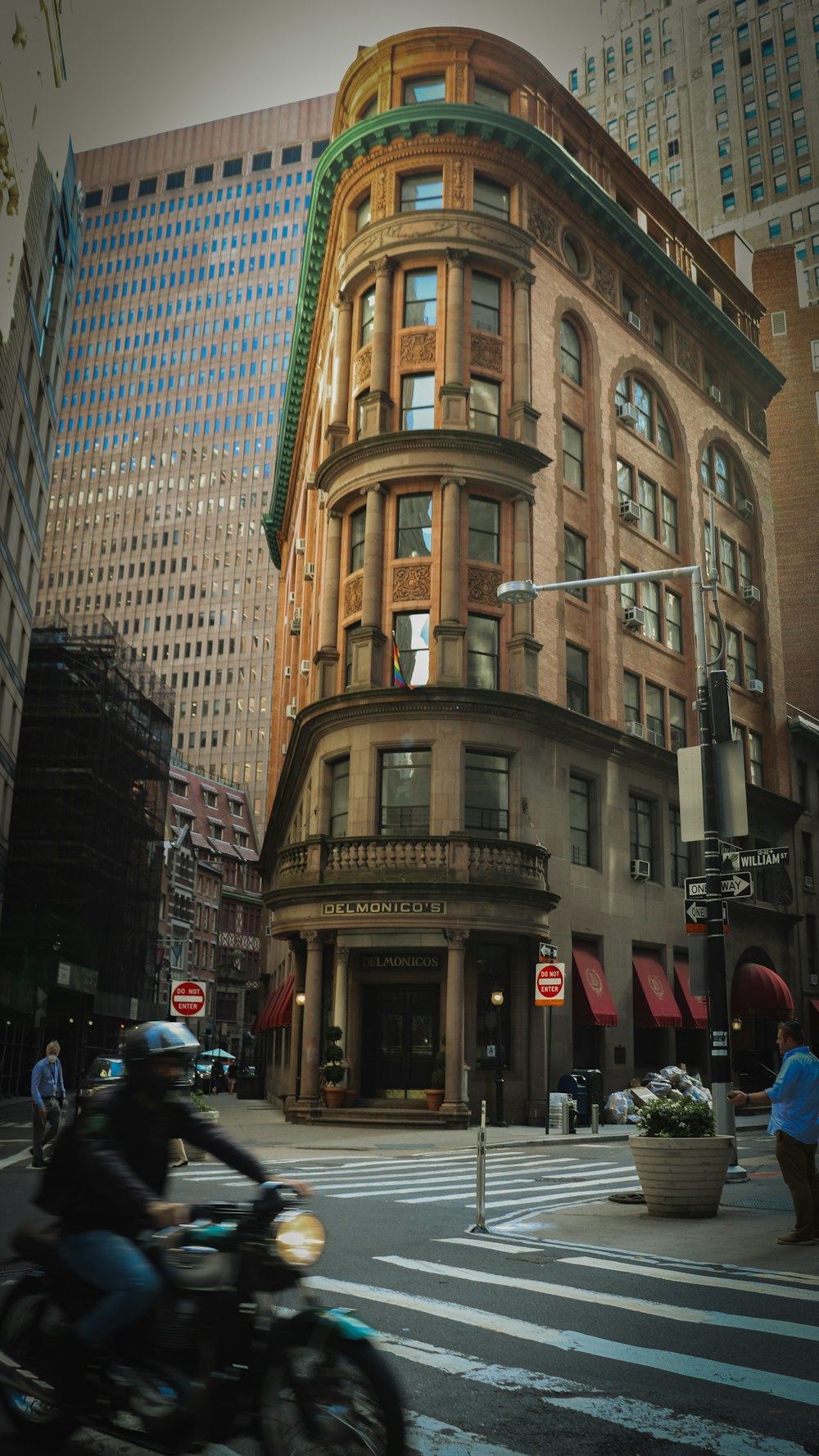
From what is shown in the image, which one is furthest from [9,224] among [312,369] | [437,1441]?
[312,369]

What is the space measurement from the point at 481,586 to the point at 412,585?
199 centimetres

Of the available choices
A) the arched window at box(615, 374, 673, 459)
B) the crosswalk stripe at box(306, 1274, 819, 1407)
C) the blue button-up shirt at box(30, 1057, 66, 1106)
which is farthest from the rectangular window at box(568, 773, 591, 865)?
the crosswalk stripe at box(306, 1274, 819, 1407)

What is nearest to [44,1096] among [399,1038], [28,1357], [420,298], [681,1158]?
[681,1158]

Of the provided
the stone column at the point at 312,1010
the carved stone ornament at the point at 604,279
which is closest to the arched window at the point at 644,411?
the carved stone ornament at the point at 604,279

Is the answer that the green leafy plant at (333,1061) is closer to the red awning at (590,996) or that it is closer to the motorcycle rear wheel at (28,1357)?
the red awning at (590,996)

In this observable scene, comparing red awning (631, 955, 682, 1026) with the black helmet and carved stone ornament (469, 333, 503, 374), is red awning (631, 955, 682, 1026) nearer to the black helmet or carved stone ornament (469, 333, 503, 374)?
carved stone ornament (469, 333, 503, 374)

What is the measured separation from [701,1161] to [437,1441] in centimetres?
776

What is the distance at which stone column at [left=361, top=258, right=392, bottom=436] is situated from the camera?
33656 mm

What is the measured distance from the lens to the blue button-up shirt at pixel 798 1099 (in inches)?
415

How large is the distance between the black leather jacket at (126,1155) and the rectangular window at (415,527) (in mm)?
28594

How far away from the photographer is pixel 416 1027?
30172 millimetres

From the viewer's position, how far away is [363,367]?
35.4m

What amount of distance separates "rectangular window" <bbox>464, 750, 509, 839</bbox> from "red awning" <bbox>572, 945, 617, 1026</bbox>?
4.89m

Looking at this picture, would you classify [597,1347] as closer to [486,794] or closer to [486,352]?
[486,794]
